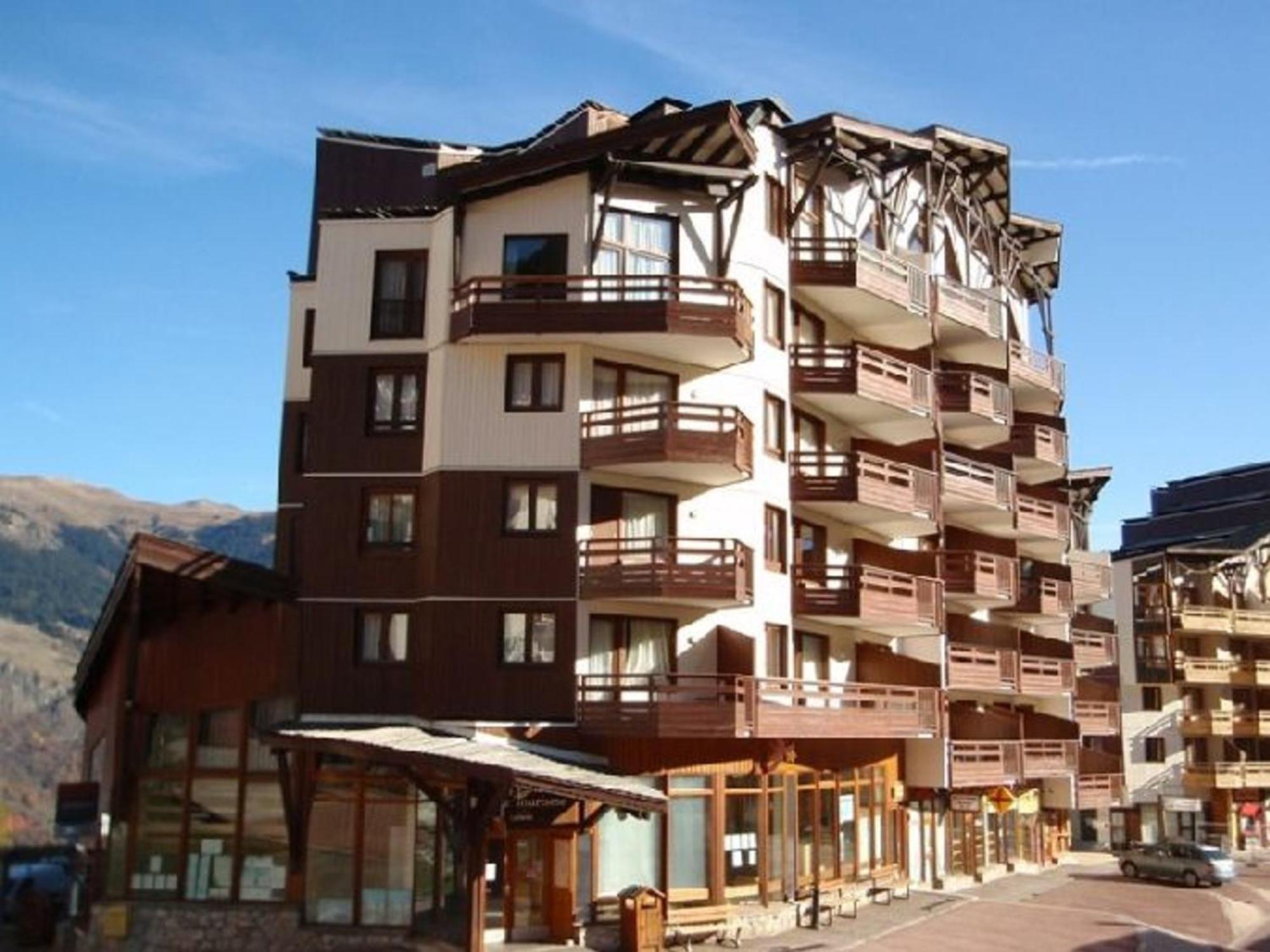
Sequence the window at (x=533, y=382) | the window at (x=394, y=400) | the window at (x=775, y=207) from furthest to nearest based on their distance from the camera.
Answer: the window at (x=775, y=207)
the window at (x=394, y=400)
the window at (x=533, y=382)

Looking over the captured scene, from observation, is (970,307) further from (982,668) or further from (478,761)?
(478,761)

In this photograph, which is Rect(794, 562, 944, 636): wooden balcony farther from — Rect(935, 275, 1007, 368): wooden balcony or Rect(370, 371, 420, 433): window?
Rect(370, 371, 420, 433): window

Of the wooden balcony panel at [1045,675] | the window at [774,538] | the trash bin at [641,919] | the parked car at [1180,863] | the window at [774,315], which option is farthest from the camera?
the parked car at [1180,863]

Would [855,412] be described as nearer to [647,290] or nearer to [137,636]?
[647,290]

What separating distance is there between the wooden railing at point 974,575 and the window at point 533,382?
17335 mm

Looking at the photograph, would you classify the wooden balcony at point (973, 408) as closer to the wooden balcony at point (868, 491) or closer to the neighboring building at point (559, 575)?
the wooden balcony at point (868, 491)

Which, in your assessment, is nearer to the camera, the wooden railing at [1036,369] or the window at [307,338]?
the window at [307,338]

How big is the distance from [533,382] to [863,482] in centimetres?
1058

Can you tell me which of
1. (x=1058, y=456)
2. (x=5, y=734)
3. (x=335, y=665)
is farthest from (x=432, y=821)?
(x=5, y=734)

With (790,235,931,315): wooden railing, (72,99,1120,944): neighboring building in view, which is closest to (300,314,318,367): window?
(72,99,1120,944): neighboring building

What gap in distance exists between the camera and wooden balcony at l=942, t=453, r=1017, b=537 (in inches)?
1774

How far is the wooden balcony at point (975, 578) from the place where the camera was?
44250 mm

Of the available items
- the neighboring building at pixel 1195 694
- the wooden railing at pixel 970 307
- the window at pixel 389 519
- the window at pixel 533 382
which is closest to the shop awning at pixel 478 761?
the window at pixel 389 519

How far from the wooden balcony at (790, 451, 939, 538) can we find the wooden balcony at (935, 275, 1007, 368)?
6270 millimetres
